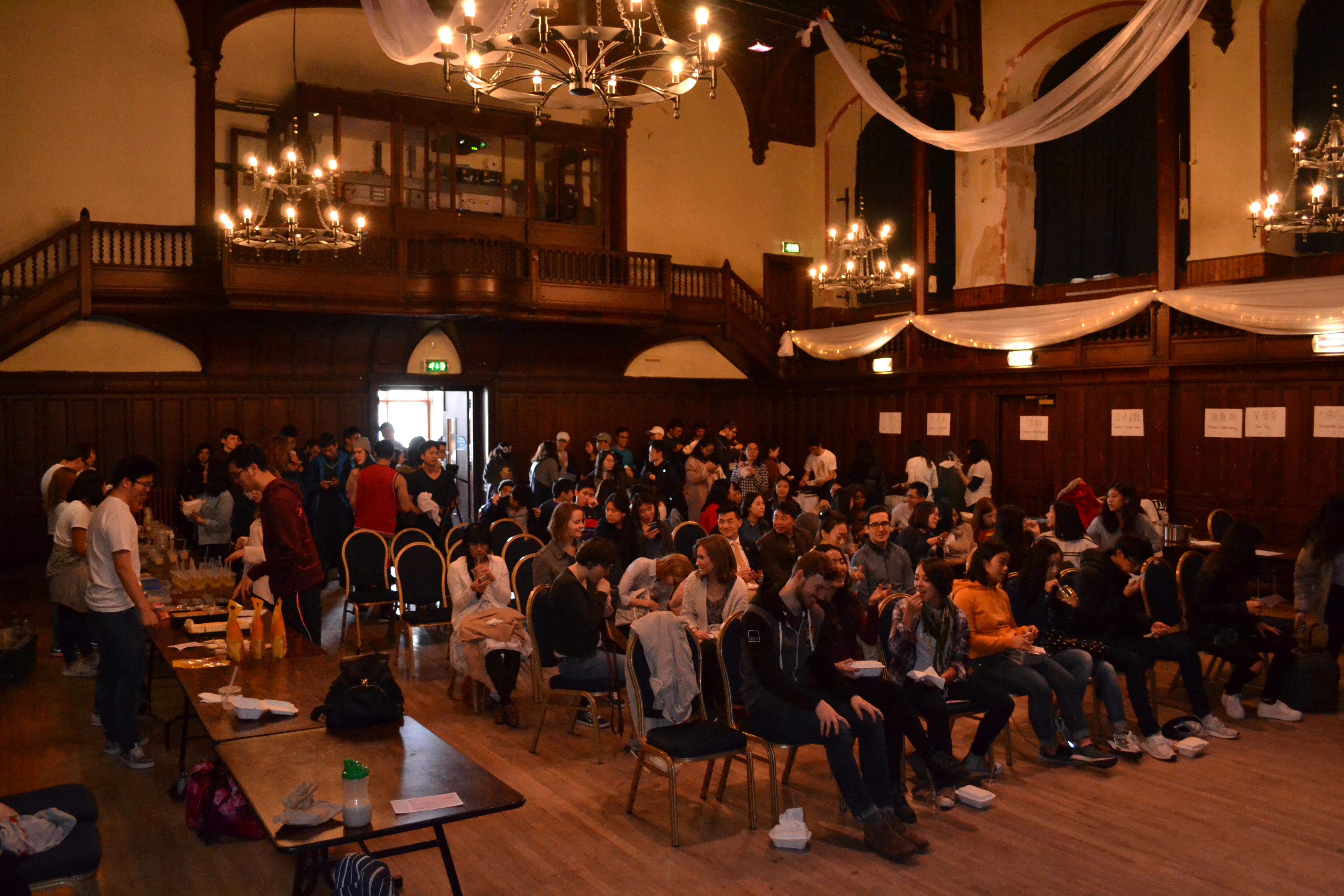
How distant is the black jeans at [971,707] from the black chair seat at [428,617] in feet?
11.0

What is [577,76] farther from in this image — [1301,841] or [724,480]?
[1301,841]

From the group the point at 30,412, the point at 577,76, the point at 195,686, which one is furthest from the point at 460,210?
the point at 195,686

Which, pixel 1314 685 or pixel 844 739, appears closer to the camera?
pixel 844 739

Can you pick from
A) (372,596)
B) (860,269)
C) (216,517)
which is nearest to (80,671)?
(372,596)

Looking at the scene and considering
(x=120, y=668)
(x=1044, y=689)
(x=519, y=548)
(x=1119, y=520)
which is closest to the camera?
(x=120, y=668)

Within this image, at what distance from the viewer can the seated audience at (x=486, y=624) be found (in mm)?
5926

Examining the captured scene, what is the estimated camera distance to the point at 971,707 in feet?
16.3

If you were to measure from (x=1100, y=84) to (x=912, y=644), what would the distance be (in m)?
3.95

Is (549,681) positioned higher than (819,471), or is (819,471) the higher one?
(819,471)

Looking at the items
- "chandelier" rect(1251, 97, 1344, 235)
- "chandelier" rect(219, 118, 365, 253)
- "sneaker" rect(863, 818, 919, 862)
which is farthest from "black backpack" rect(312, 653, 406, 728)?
"chandelier" rect(1251, 97, 1344, 235)

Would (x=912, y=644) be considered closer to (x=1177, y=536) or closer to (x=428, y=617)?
(x=428, y=617)

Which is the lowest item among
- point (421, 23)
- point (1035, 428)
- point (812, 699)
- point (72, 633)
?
point (72, 633)

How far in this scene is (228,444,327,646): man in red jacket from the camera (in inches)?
207

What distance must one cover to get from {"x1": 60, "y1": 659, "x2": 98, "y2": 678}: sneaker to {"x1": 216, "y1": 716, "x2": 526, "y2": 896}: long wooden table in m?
4.19
